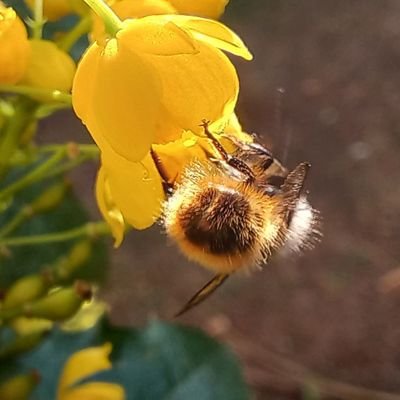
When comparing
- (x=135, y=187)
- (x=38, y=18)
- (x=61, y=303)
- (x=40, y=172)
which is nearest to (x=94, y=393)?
(x=61, y=303)

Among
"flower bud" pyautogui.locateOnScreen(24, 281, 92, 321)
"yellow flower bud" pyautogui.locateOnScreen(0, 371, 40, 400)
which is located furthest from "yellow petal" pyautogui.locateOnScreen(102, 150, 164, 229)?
"yellow flower bud" pyautogui.locateOnScreen(0, 371, 40, 400)

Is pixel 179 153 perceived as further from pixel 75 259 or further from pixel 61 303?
pixel 75 259

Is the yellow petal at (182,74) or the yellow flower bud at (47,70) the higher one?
the yellow petal at (182,74)

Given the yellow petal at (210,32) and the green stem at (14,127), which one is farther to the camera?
the green stem at (14,127)

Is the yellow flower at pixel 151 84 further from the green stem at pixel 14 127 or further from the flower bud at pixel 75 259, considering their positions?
the flower bud at pixel 75 259

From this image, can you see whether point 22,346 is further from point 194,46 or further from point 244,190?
point 194,46

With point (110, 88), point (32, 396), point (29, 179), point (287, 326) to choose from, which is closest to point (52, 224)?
point (32, 396)

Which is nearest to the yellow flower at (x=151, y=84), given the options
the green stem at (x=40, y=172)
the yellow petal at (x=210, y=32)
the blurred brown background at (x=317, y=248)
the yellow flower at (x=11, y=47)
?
the yellow petal at (x=210, y=32)
